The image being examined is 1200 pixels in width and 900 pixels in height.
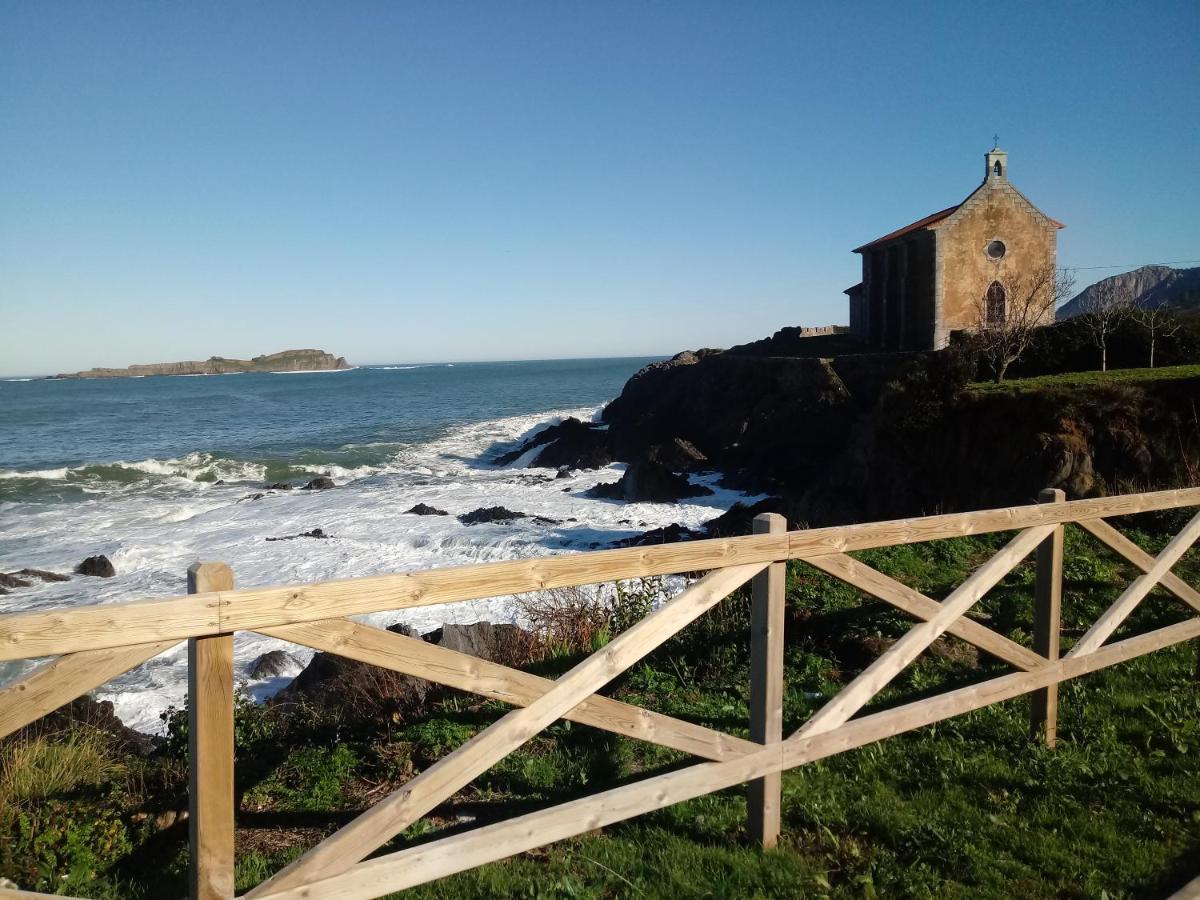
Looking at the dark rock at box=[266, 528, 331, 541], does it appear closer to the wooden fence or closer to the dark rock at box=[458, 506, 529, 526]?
the dark rock at box=[458, 506, 529, 526]

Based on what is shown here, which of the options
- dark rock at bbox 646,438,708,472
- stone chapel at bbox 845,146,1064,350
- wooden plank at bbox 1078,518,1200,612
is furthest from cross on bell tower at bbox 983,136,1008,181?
wooden plank at bbox 1078,518,1200,612

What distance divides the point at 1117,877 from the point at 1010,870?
1.52 feet

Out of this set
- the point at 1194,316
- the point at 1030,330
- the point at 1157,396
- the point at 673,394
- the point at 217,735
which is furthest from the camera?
the point at 673,394

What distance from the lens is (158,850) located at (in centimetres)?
393

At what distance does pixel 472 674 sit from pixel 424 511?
24.2 meters

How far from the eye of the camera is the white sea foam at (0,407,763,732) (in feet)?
42.6

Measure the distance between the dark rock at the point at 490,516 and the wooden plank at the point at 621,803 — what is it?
2113cm

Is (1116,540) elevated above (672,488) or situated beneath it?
elevated above

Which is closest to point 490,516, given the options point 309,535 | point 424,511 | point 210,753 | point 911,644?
point 424,511

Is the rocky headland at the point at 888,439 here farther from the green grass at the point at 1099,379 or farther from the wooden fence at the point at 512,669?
the wooden fence at the point at 512,669

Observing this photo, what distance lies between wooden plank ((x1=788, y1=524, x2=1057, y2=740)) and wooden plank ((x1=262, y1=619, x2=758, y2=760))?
2.15ft

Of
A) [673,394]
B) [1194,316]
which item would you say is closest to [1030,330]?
[1194,316]

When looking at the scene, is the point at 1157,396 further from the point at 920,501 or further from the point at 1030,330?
the point at 1030,330

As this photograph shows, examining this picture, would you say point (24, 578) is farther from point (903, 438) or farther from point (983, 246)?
point (983, 246)
